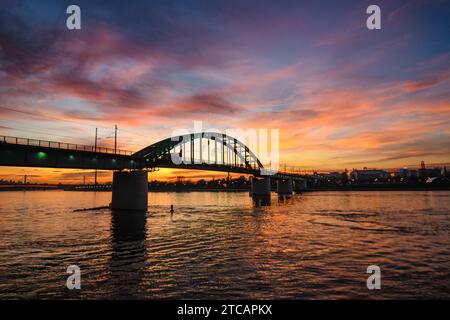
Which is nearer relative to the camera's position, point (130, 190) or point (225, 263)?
point (225, 263)

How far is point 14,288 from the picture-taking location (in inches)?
599

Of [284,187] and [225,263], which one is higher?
[284,187]

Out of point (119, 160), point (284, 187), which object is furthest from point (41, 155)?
point (284, 187)

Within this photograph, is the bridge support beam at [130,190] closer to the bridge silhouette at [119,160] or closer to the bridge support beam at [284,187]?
the bridge silhouette at [119,160]

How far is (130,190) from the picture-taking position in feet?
197

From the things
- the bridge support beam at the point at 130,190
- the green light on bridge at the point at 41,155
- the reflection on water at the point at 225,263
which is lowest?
the reflection on water at the point at 225,263

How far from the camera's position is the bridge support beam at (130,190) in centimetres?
5928

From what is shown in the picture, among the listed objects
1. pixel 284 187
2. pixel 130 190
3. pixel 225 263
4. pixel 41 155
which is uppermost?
pixel 41 155

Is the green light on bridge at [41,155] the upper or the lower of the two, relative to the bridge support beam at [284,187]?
upper

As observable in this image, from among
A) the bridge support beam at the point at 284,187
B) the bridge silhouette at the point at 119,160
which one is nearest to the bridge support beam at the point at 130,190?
the bridge silhouette at the point at 119,160

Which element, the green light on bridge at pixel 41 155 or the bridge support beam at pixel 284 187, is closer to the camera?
the green light on bridge at pixel 41 155

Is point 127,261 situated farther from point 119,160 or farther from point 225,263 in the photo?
point 119,160

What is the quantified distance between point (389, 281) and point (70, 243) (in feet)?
82.9

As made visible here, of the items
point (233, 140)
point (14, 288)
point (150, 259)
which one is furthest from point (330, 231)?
point (233, 140)
